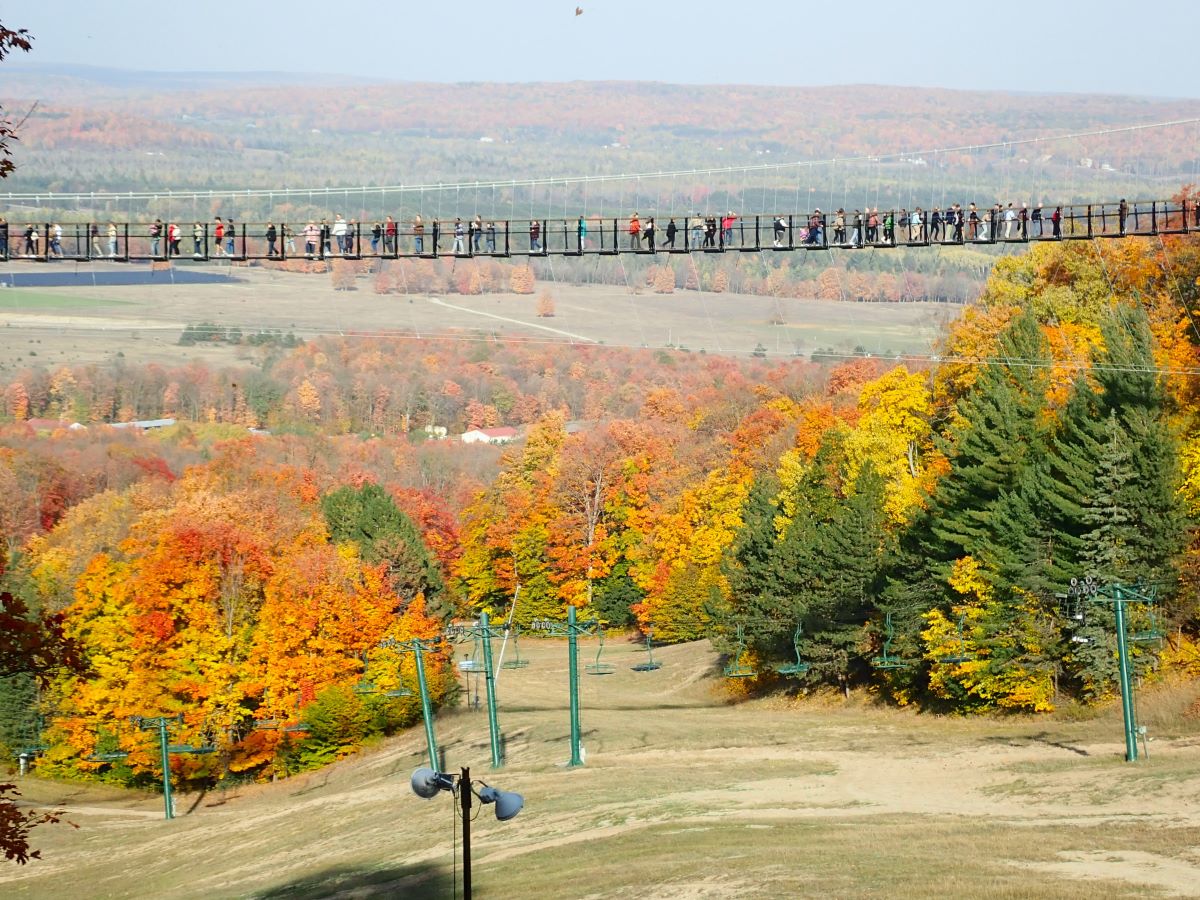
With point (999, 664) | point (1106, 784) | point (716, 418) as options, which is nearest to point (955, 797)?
point (1106, 784)

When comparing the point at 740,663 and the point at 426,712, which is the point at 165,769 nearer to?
the point at 426,712

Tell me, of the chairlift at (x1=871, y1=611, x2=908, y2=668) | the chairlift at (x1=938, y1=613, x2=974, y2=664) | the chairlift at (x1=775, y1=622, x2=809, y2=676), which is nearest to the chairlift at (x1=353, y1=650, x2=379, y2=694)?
the chairlift at (x1=775, y1=622, x2=809, y2=676)

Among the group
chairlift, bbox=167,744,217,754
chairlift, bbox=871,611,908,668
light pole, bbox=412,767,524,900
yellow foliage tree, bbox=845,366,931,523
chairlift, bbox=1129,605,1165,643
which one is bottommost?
chairlift, bbox=167,744,217,754

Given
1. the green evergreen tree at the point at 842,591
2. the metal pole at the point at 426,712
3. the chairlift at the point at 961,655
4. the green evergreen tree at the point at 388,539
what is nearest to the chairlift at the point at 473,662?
the metal pole at the point at 426,712

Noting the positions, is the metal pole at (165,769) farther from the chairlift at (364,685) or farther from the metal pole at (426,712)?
the metal pole at (426,712)

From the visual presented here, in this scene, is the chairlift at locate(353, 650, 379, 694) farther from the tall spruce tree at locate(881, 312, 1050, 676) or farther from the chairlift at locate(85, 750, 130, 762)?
the tall spruce tree at locate(881, 312, 1050, 676)

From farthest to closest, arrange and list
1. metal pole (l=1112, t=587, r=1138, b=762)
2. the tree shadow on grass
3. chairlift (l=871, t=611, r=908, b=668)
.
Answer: chairlift (l=871, t=611, r=908, b=668), metal pole (l=1112, t=587, r=1138, b=762), the tree shadow on grass
